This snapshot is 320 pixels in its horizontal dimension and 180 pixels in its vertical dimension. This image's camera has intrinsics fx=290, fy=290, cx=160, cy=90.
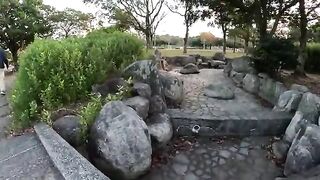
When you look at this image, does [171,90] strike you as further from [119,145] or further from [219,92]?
[119,145]

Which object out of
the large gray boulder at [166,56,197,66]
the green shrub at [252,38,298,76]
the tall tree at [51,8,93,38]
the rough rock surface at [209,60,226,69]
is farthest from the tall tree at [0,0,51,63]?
the green shrub at [252,38,298,76]

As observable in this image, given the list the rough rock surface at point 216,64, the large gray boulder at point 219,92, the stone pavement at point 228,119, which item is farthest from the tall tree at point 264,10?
the stone pavement at point 228,119

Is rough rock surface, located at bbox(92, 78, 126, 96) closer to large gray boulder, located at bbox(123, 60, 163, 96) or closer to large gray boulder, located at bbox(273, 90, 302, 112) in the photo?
large gray boulder, located at bbox(123, 60, 163, 96)

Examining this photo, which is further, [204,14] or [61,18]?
[61,18]

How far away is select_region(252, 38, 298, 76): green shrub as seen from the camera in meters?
7.37

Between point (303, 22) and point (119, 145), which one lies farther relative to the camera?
point (303, 22)

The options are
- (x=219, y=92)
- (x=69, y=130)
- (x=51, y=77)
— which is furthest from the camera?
(x=219, y=92)

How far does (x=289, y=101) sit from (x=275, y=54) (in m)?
1.81

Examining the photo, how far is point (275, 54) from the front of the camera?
7441 millimetres

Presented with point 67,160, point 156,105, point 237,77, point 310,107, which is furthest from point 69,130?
point 237,77

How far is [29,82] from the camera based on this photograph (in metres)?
4.66

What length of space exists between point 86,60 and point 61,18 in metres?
13.1

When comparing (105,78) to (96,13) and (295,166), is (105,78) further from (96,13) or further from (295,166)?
(96,13)

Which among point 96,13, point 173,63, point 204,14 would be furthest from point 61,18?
point 204,14
